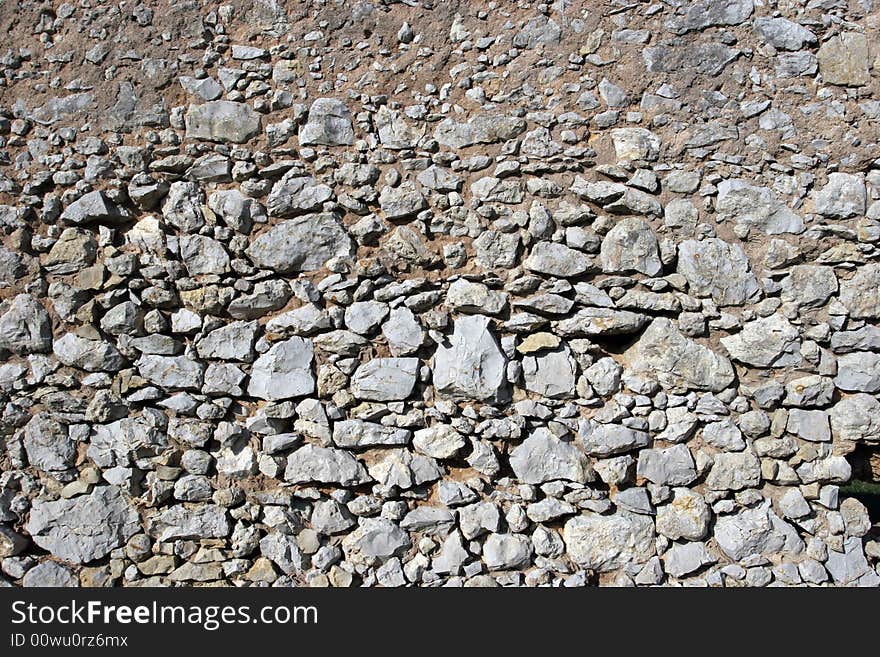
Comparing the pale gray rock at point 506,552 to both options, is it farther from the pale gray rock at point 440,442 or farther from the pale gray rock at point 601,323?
the pale gray rock at point 601,323

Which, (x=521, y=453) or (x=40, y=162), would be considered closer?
(x=521, y=453)

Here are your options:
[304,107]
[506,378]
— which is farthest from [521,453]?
[304,107]

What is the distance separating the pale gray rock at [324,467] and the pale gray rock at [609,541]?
0.87 metres

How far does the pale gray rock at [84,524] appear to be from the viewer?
289cm

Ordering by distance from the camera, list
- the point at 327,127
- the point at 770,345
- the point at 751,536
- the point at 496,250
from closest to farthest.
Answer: the point at 751,536 < the point at 770,345 < the point at 496,250 < the point at 327,127

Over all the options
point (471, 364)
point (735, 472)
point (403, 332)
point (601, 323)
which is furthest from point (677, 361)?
point (403, 332)

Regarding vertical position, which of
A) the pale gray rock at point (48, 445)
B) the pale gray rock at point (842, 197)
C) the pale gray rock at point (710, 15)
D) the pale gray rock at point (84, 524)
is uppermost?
the pale gray rock at point (710, 15)

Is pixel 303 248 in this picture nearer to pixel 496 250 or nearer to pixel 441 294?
pixel 441 294

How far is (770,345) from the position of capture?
9.66ft

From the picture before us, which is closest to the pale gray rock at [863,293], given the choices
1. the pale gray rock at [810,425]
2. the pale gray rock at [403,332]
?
the pale gray rock at [810,425]

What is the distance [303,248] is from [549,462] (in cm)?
137

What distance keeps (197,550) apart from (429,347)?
1241mm

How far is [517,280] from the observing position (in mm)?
3012

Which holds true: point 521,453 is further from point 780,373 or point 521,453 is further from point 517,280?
point 780,373
